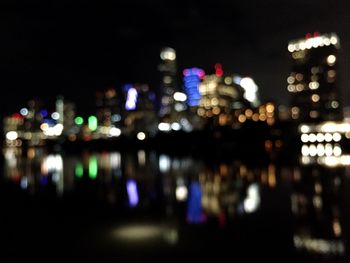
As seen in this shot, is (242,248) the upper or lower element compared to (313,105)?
lower

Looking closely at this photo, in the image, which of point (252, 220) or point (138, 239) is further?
point (252, 220)

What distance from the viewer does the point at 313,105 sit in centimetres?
11169

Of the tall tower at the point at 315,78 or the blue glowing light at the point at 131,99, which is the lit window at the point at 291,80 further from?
the blue glowing light at the point at 131,99

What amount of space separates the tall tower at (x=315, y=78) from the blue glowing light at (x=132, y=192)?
9473 centimetres

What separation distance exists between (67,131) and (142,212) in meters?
164

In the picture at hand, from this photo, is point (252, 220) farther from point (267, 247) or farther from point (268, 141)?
point (268, 141)

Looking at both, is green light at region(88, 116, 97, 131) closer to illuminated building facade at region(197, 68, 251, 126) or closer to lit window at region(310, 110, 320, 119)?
illuminated building facade at region(197, 68, 251, 126)

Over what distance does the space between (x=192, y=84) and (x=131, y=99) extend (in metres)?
22.5

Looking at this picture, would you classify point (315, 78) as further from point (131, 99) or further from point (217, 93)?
point (131, 99)

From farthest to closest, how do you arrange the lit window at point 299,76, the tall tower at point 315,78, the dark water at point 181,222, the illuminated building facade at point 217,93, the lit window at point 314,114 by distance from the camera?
the illuminated building facade at point 217,93 < the lit window at point 299,76 < the tall tower at point 315,78 < the lit window at point 314,114 < the dark water at point 181,222

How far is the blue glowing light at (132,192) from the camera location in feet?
44.0

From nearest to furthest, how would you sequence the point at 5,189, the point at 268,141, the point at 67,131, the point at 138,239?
1. the point at 138,239
2. the point at 5,189
3. the point at 268,141
4. the point at 67,131

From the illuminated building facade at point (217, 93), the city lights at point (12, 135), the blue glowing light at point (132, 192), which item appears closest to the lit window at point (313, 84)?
the illuminated building facade at point (217, 93)

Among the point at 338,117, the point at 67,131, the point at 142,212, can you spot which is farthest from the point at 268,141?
the point at 67,131
